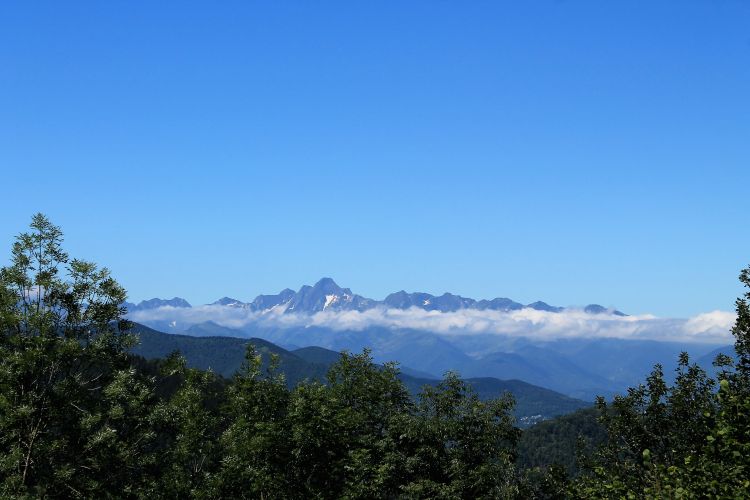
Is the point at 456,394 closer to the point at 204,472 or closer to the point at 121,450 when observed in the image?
the point at 204,472

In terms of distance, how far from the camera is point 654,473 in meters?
20.9

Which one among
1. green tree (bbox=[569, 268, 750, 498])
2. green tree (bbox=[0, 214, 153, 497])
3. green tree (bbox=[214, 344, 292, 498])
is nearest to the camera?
green tree (bbox=[569, 268, 750, 498])

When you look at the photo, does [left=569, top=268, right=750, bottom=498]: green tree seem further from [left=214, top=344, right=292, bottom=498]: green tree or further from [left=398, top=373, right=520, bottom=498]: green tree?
[left=214, top=344, right=292, bottom=498]: green tree

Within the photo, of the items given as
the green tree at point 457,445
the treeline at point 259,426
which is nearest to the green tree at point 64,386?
the treeline at point 259,426

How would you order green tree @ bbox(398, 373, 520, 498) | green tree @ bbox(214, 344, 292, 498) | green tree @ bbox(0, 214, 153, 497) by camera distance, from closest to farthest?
green tree @ bbox(0, 214, 153, 497) → green tree @ bbox(214, 344, 292, 498) → green tree @ bbox(398, 373, 520, 498)

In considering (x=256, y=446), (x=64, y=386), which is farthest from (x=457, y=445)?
(x=64, y=386)

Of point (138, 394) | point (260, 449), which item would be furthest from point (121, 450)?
point (260, 449)

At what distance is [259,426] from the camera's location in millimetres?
39406

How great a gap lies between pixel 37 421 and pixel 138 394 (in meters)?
5.39

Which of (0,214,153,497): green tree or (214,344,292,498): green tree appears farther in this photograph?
(214,344,292,498): green tree

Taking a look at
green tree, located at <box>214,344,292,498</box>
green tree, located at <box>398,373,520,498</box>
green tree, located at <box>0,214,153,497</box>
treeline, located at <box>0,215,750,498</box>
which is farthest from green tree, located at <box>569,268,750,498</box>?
green tree, located at <box>0,214,153,497</box>

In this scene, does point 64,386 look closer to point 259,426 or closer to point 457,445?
point 259,426

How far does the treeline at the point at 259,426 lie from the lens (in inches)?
1315

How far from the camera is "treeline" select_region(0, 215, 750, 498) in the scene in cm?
3341
